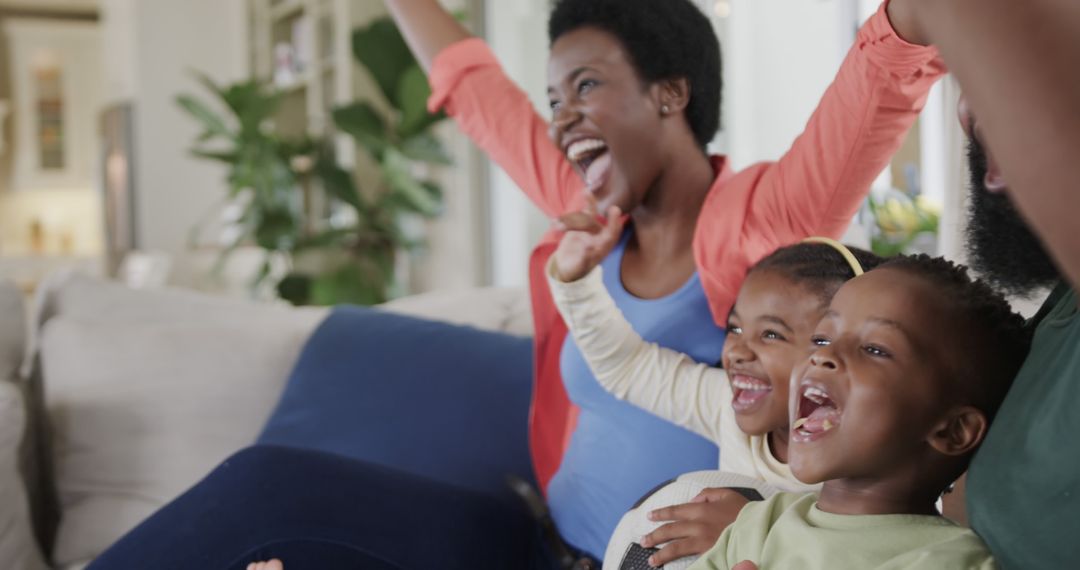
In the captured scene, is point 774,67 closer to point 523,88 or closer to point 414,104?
point 523,88

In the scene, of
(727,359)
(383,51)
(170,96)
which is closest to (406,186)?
(383,51)

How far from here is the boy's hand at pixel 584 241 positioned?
1159 millimetres

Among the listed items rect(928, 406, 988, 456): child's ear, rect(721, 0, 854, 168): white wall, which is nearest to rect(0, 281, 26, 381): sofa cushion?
rect(928, 406, 988, 456): child's ear

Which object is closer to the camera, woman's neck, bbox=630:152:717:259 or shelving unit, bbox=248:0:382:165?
woman's neck, bbox=630:152:717:259

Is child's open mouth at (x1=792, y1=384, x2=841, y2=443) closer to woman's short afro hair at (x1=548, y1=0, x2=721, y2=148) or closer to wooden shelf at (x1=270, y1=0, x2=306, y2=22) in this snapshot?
woman's short afro hair at (x1=548, y1=0, x2=721, y2=148)

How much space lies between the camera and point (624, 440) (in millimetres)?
1257

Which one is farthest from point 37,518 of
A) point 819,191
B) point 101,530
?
point 819,191

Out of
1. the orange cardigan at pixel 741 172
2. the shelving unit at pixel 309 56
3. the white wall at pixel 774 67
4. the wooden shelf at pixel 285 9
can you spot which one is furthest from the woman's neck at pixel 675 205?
the wooden shelf at pixel 285 9

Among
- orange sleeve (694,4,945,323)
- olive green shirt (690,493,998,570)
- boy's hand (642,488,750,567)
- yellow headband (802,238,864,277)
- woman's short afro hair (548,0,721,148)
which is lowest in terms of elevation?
boy's hand (642,488,750,567)

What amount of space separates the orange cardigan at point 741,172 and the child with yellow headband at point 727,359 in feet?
0.27

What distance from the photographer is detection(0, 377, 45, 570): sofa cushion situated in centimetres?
158

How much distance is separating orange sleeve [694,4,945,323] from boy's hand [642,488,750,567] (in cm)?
30

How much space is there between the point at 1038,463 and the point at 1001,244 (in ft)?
0.75

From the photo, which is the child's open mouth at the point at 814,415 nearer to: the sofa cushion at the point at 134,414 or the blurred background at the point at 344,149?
the blurred background at the point at 344,149
